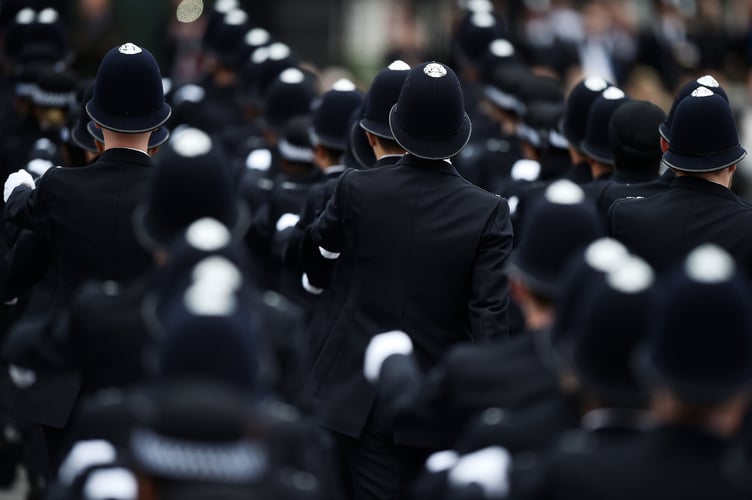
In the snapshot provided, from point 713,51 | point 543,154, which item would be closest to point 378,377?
point 543,154

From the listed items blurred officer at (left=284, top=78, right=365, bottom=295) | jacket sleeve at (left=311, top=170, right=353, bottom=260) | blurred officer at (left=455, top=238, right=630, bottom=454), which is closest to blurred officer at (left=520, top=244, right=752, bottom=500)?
blurred officer at (left=455, top=238, right=630, bottom=454)

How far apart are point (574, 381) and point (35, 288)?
3294 millimetres

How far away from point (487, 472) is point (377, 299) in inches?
81.4

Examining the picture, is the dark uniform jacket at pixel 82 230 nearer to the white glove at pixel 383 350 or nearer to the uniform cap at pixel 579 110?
the white glove at pixel 383 350

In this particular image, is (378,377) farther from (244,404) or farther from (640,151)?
(640,151)

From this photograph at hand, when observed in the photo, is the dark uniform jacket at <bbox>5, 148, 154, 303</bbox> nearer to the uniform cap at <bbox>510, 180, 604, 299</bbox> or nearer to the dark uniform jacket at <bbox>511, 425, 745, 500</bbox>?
the uniform cap at <bbox>510, 180, 604, 299</bbox>

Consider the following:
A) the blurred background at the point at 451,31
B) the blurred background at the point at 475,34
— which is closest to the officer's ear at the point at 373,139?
the blurred background at the point at 475,34

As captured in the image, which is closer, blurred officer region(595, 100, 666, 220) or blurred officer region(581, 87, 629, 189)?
blurred officer region(595, 100, 666, 220)

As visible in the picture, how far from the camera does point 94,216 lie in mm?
5406

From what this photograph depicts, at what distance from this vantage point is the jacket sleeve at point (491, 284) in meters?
5.68

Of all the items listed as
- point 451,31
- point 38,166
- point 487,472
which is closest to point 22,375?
point 487,472

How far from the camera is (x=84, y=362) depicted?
14.8ft

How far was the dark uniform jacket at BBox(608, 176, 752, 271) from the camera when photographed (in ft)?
19.8

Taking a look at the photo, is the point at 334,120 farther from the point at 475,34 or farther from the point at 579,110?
the point at 475,34
